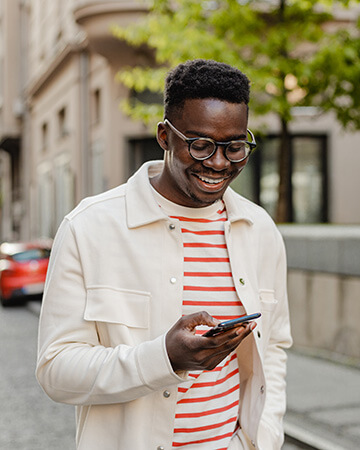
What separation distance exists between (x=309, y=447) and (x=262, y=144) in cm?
1626

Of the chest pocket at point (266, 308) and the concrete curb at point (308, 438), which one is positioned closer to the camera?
the chest pocket at point (266, 308)

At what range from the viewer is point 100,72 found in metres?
22.5

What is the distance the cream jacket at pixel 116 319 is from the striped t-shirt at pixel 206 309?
0.04 m

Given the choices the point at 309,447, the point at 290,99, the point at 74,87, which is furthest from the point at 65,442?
the point at 74,87

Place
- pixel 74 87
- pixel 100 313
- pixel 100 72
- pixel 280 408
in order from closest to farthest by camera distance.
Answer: pixel 100 313 → pixel 280 408 → pixel 100 72 → pixel 74 87

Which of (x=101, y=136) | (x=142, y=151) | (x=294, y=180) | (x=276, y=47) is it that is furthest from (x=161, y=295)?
(x=101, y=136)

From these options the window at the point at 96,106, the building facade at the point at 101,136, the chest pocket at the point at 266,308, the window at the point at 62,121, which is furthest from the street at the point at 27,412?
the window at the point at 62,121

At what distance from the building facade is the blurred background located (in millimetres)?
45

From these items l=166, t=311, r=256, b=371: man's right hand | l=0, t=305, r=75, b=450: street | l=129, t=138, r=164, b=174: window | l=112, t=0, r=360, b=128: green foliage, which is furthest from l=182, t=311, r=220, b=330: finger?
l=129, t=138, r=164, b=174: window

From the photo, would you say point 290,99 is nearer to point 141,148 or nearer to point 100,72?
point 141,148

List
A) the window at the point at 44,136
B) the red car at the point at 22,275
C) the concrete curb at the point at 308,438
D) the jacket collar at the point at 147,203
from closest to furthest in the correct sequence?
1. the jacket collar at the point at 147,203
2. the concrete curb at the point at 308,438
3. the red car at the point at 22,275
4. the window at the point at 44,136

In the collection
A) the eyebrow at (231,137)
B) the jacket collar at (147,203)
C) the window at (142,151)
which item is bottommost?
the jacket collar at (147,203)

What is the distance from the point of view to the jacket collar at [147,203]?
7.10 feet

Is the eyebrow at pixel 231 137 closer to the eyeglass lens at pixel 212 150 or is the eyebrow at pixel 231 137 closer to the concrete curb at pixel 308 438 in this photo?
the eyeglass lens at pixel 212 150
